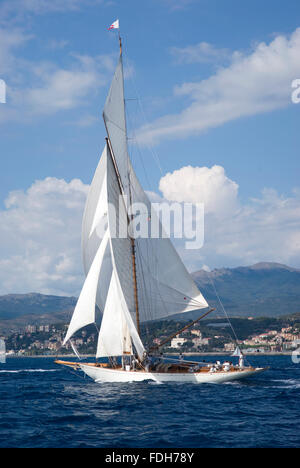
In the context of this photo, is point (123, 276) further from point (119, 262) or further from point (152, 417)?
point (152, 417)

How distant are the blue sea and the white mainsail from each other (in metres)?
6.67

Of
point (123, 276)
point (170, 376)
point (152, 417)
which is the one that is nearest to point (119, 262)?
point (123, 276)

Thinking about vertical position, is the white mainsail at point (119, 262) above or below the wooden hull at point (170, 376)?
above

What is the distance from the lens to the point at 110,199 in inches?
2083

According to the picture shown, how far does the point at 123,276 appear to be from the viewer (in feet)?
173

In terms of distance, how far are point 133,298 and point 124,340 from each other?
14.8 feet

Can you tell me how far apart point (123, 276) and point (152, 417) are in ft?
70.5

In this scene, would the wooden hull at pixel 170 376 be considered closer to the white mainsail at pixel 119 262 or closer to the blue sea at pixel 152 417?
the blue sea at pixel 152 417

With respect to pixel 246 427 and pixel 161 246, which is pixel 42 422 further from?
pixel 161 246

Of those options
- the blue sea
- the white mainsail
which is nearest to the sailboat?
the white mainsail

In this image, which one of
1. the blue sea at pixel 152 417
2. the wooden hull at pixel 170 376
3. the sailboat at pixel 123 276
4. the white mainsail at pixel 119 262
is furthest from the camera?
the white mainsail at pixel 119 262

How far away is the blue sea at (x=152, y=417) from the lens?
26.0 metres

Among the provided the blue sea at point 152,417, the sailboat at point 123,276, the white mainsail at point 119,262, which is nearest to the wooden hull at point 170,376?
the sailboat at point 123,276

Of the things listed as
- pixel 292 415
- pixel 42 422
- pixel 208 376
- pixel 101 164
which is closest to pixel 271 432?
pixel 292 415
